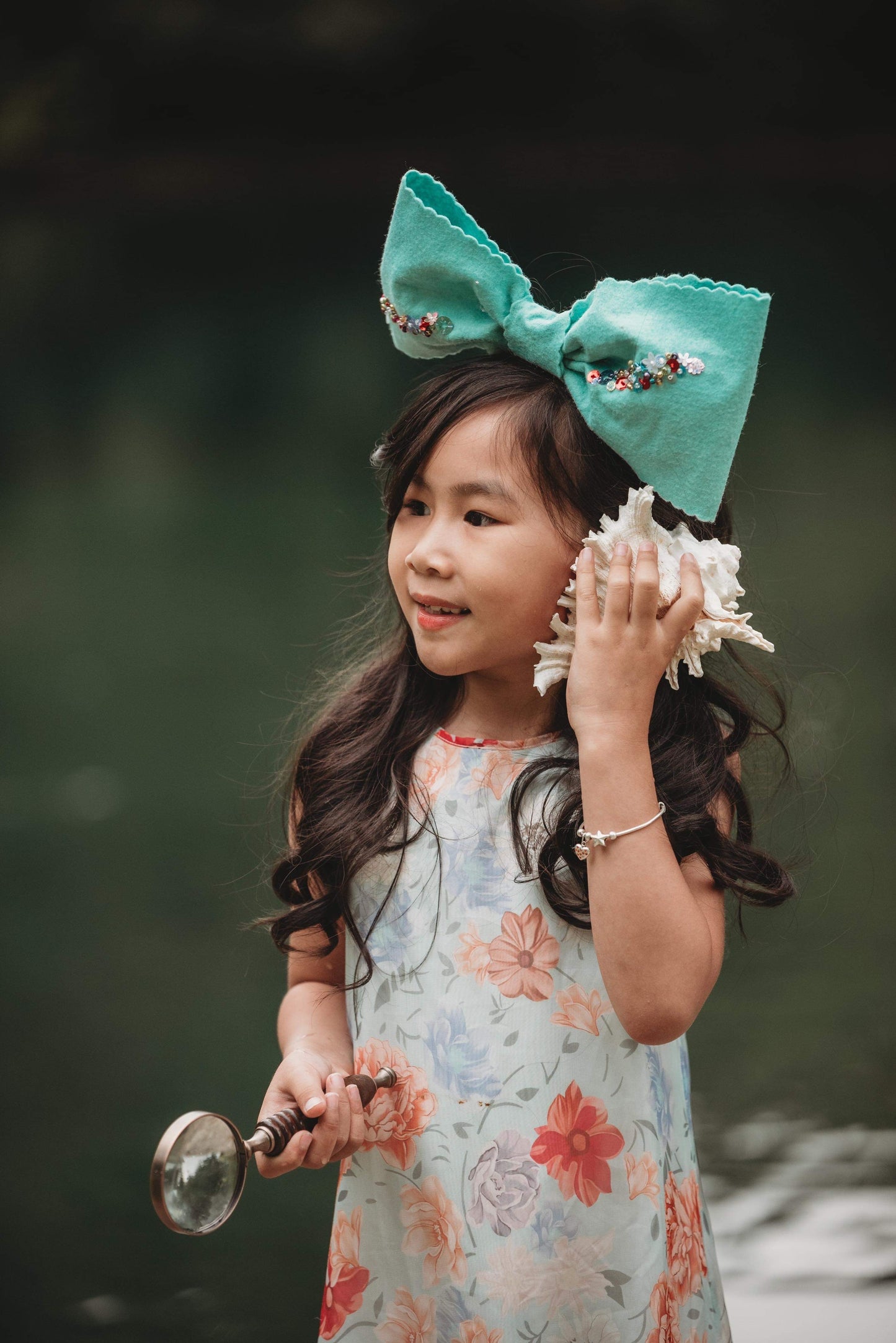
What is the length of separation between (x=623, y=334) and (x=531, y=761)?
27 cm

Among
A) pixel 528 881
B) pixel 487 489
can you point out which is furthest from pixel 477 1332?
pixel 487 489

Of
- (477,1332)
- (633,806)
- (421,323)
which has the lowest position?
(477,1332)

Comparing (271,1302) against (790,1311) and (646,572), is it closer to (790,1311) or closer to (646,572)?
(790,1311)

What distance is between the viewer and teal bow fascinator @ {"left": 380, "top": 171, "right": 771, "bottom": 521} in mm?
693

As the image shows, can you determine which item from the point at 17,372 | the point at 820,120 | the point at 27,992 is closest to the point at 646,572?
the point at 27,992

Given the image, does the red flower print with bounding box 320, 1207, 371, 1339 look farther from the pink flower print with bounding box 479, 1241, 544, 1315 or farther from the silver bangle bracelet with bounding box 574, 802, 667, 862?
the silver bangle bracelet with bounding box 574, 802, 667, 862

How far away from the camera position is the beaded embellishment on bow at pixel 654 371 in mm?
691

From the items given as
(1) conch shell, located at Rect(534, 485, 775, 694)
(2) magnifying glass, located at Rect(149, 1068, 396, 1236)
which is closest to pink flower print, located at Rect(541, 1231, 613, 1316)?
(2) magnifying glass, located at Rect(149, 1068, 396, 1236)

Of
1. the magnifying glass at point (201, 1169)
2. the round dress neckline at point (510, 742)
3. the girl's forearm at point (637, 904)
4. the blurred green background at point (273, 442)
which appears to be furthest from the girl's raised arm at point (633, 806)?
the blurred green background at point (273, 442)

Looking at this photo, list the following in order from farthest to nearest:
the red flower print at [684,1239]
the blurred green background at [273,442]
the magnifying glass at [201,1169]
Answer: the blurred green background at [273,442], the red flower print at [684,1239], the magnifying glass at [201,1169]

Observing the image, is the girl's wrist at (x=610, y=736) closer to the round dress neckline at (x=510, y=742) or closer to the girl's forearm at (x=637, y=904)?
the girl's forearm at (x=637, y=904)

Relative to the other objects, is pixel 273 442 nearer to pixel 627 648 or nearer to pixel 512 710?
pixel 512 710

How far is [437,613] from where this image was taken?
0.75 m

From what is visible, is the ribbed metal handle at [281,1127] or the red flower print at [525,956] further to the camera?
the red flower print at [525,956]
